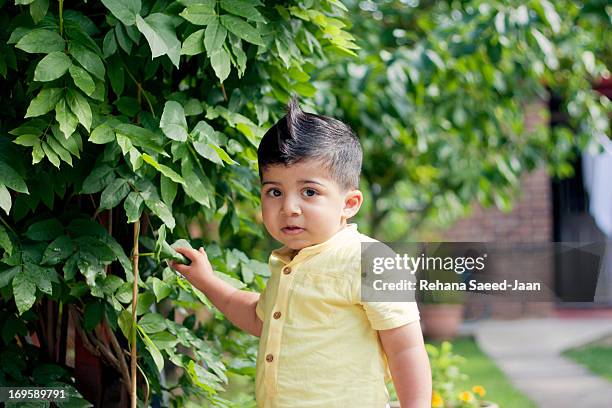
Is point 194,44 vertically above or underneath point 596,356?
above

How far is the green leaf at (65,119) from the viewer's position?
1.89 meters

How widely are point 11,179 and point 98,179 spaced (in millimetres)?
195

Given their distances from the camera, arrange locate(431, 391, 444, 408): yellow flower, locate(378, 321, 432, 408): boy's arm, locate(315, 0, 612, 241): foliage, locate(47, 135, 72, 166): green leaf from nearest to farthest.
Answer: locate(378, 321, 432, 408): boy's arm
locate(47, 135, 72, 166): green leaf
locate(431, 391, 444, 408): yellow flower
locate(315, 0, 612, 241): foliage

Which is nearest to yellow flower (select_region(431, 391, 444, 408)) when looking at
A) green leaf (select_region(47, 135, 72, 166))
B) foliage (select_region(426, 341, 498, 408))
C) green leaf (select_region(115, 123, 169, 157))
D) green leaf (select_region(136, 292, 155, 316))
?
foliage (select_region(426, 341, 498, 408))

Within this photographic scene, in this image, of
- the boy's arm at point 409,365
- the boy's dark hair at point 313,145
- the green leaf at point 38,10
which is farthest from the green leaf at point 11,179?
the boy's arm at point 409,365

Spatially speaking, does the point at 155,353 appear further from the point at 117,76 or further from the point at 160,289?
the point at 117,76

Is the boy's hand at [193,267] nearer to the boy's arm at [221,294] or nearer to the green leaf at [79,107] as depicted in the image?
the boy's arm at [221,294]

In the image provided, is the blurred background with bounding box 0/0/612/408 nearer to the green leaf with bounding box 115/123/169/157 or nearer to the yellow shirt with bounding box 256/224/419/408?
the green leaf with bounding box 115/123/169/157

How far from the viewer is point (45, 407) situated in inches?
85.7

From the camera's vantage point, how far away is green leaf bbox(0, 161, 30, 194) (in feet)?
6.33

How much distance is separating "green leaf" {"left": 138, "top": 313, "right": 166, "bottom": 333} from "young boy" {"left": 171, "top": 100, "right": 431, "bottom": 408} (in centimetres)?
38

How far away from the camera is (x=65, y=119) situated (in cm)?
191

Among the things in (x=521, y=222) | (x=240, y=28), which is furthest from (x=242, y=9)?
(x=521, y=222)

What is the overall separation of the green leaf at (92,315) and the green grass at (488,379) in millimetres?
3700
